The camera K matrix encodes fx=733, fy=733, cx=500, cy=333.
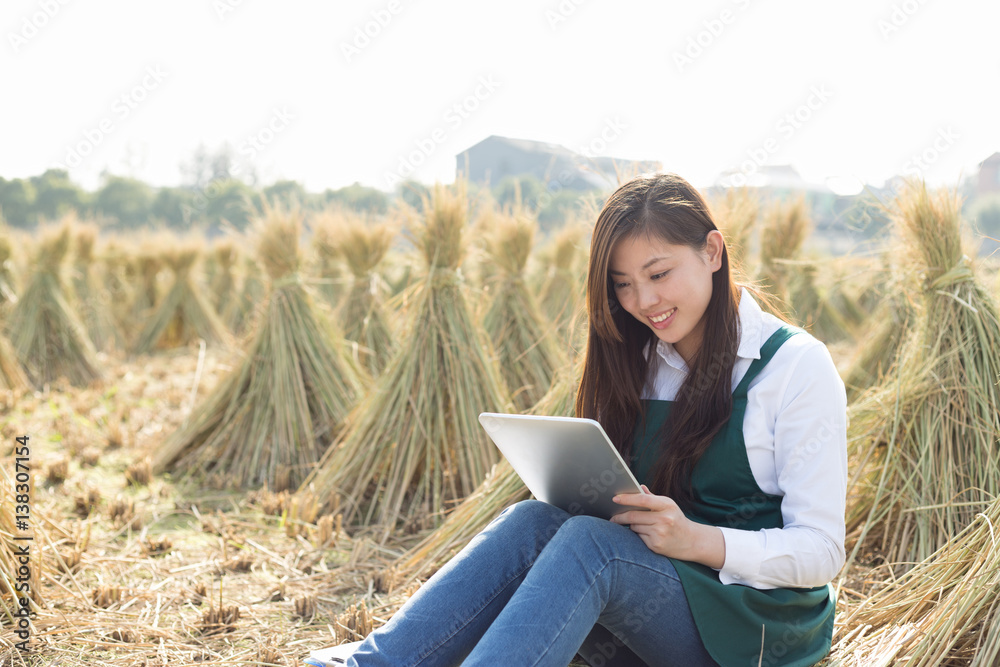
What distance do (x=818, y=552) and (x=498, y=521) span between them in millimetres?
635

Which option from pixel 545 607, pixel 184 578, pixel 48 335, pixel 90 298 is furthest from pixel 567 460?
pixel 90 298

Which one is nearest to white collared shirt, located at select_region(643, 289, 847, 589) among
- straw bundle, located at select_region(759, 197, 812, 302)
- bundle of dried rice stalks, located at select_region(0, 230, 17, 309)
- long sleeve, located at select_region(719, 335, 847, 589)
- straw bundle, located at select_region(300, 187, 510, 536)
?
long sleeve, located at select_region(719, 335, 847, 589)

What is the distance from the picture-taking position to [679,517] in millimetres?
1385

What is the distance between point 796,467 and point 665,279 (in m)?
0.45

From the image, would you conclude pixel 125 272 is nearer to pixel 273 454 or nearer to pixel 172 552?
pixel 273 454

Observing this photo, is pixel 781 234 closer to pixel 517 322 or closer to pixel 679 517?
pixel 517 322

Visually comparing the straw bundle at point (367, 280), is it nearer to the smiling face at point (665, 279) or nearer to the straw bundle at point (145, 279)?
the smiling face at point (665, 279)

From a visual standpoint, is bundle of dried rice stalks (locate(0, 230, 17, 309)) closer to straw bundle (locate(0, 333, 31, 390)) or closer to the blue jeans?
straw bundle (locate(0, 333, 31, 390))

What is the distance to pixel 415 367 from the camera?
10.1 ft

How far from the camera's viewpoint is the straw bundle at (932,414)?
2188mm

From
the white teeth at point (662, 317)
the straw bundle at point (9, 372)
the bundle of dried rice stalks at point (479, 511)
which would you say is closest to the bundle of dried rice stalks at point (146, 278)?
the straw bundle at point (9, 372)

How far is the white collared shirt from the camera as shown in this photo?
1363mm

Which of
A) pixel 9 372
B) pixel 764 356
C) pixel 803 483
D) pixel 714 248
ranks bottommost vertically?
pixel 9 372

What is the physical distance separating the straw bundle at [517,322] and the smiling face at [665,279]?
213cm
